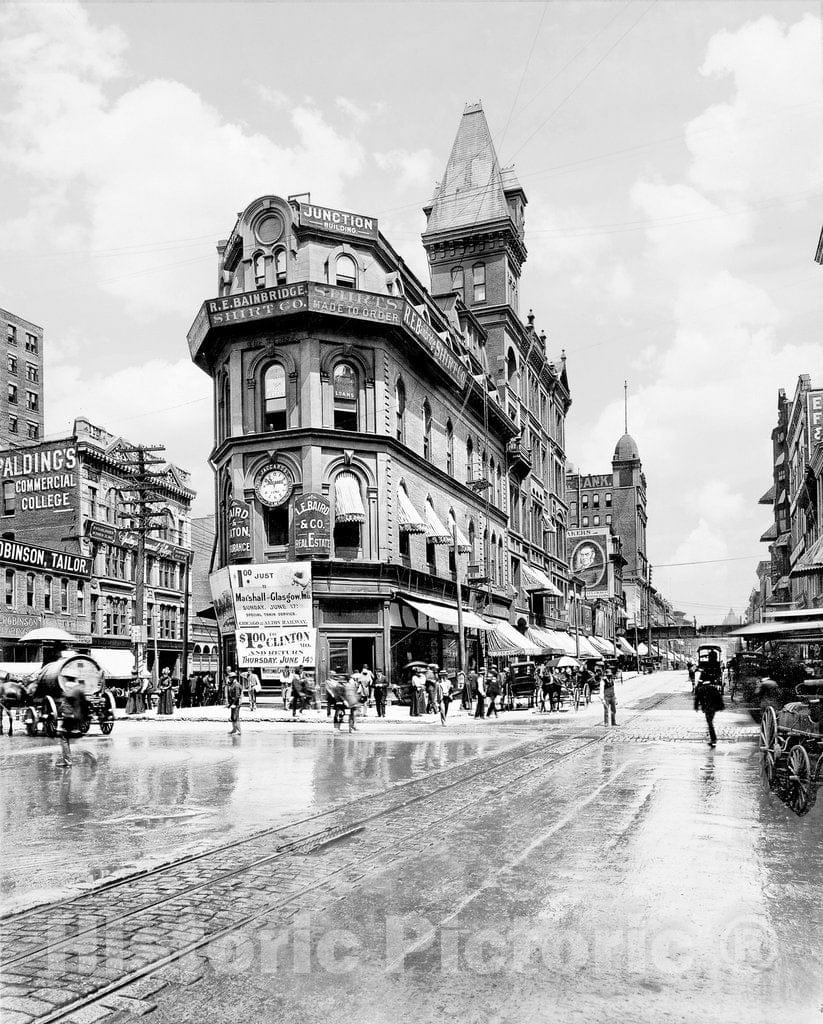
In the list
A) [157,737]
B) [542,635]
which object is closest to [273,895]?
[157,737]

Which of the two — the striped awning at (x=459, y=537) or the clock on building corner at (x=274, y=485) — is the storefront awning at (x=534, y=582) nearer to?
the striped awning at (x=459, y=537)

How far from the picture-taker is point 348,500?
38.4m

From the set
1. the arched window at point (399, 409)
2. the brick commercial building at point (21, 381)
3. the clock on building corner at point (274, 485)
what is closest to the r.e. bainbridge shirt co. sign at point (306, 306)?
the arched window at point (399, 409)

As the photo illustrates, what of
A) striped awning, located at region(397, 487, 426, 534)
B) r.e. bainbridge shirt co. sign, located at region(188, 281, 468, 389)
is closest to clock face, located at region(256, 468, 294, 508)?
striped awning, located at region(397, 487, 426, 534)

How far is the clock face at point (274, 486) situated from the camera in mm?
38500

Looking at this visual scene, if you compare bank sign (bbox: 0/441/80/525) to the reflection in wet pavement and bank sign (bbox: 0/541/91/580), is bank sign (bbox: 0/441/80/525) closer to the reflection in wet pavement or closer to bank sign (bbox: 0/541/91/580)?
bank sign (bbox: 0/541/91/580)

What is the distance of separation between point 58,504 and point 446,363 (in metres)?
36.0

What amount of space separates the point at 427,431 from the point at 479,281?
69.0 feet

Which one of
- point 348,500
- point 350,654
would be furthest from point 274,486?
point 350,654

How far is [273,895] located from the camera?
303 inches

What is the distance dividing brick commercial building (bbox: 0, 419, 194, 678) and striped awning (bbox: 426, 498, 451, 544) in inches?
870

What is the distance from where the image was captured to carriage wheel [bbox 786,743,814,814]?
10.7 meters

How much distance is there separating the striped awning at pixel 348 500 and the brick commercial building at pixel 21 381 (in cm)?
6010

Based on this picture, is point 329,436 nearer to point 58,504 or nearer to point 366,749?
point 366,749
